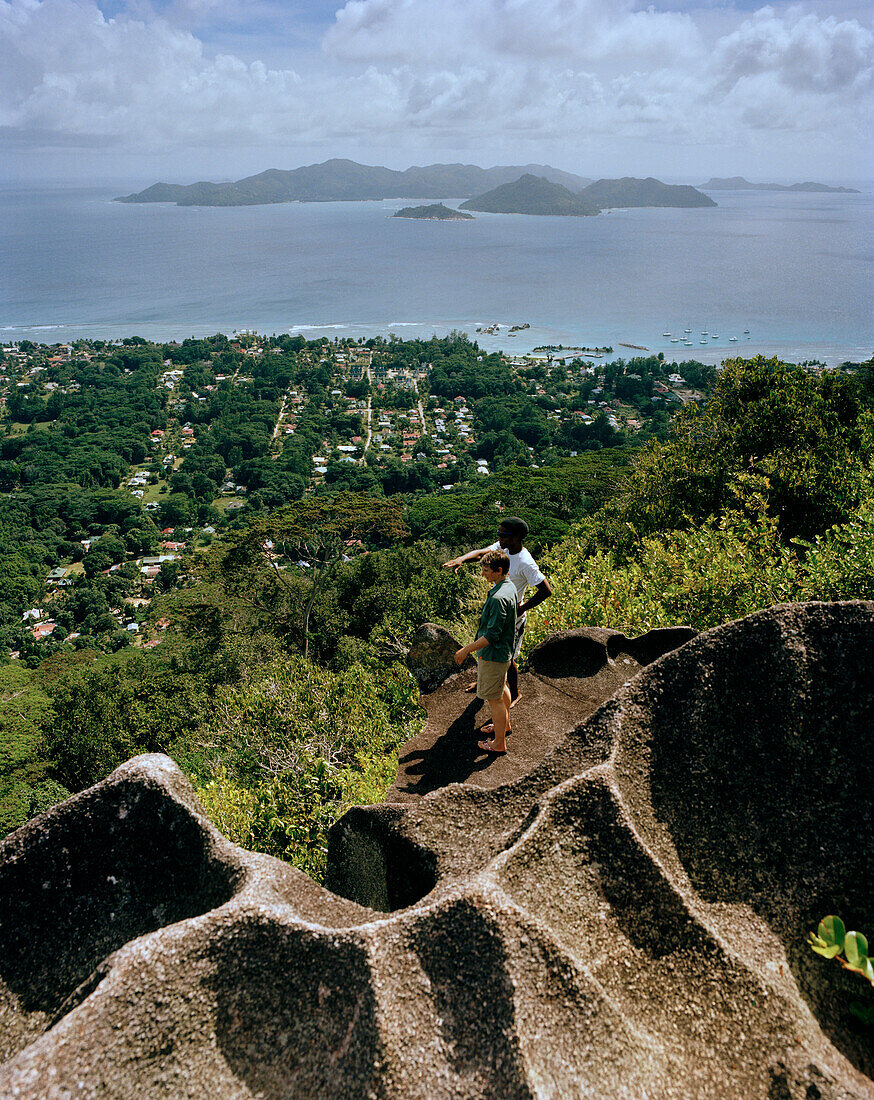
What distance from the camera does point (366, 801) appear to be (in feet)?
20.7

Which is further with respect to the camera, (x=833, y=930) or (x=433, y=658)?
(x=433, y=658)

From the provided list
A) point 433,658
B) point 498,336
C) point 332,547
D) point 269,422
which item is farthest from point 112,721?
point 498,336

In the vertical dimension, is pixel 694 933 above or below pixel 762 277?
below

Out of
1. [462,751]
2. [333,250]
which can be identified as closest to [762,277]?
[333,250]

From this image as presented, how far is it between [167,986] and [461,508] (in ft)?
96.1

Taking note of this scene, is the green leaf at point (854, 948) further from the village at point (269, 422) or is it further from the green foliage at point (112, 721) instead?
the village at point (269, 422)

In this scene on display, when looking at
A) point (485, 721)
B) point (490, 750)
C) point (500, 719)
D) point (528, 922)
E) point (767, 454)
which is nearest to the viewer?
point (528, 922)

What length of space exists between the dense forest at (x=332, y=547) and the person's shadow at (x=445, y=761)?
2.64ft

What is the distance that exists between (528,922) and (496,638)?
247cm

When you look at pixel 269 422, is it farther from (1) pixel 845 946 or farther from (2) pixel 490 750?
(1) pixel 845 946

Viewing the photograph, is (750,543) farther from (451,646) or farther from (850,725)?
(850,725)

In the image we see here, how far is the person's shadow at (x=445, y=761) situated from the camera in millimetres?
5586

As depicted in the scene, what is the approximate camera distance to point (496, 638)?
16.8 feet

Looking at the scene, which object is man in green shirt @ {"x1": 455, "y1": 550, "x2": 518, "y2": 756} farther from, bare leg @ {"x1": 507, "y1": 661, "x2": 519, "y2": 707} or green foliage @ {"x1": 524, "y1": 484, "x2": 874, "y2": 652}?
green foliage @ {"x1": 524, "y1": 484, "x2": 874, "y2": 652}
